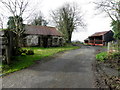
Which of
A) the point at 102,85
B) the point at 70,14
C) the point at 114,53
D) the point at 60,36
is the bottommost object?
the point at 102,85

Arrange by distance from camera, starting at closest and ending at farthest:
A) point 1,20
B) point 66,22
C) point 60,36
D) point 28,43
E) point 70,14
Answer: point 1,20
point 28,43
point 60,36
point 66,22
point 70,14

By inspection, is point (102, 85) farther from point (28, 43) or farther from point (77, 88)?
point (28, 43)

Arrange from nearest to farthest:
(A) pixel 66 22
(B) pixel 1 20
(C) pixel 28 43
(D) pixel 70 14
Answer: (B) pixel 1 20, (C) pixel 28 43, (A) pixel 66 22, (D) pixel 70 14

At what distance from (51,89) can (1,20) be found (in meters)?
13.8

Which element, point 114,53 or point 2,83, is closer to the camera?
point 2,83

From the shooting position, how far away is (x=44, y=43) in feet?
67.6

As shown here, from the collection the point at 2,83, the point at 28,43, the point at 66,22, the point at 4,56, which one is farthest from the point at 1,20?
the point at 66,22

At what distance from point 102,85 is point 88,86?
601mm

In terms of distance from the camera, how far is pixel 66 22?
2928 centimetres

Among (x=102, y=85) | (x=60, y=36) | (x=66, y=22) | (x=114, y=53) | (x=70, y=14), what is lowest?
(x=102, y=85)

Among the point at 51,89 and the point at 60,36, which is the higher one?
the point at 60,36

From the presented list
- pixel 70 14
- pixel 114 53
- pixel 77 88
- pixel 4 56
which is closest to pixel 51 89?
pixel 77 88

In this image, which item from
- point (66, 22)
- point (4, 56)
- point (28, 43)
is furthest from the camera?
point (66, 22)

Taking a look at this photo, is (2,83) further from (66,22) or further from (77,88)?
(66,22)
